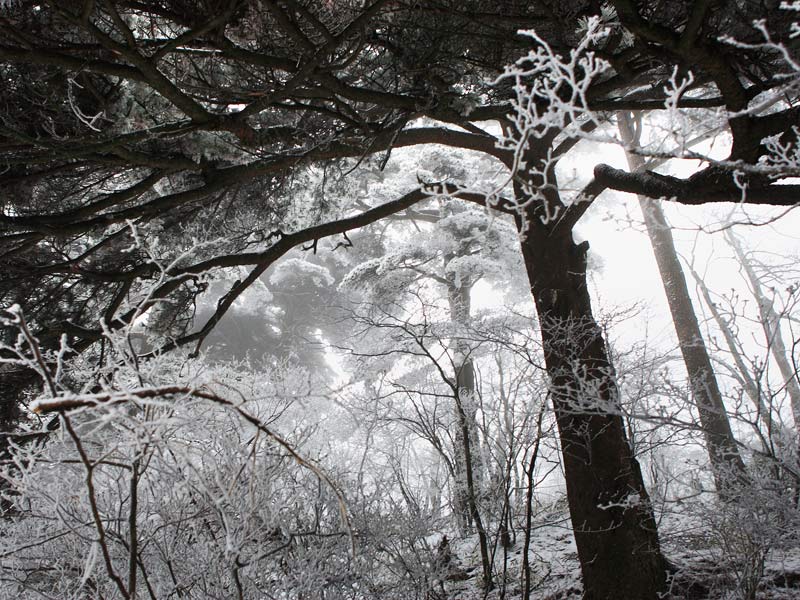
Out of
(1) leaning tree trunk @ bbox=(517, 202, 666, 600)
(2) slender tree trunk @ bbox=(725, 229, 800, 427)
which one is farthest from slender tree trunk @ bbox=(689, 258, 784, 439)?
(1) leaning tree trunk @ bbox=(517, 202, 666, 600)

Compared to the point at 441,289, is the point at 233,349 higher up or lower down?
higher up

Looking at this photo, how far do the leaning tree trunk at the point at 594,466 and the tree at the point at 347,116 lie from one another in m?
0.01

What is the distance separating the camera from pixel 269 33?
330cm

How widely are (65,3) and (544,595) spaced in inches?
185

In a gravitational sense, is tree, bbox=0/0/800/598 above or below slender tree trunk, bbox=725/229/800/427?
above

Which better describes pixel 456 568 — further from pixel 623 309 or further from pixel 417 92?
pixel 417 92

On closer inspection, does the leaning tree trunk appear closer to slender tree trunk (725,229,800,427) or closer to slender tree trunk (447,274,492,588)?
slender tree trunk (447,274,492,588)

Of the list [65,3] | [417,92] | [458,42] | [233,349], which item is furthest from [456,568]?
[233,349]

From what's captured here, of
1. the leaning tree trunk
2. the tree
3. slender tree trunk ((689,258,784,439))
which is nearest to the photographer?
the tree

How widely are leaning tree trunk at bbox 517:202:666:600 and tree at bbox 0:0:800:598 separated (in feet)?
0.04

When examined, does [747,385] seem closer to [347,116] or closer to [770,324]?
[770,324]

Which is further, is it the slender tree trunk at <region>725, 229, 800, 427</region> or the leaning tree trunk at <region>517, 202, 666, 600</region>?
the leaning tree trunk at <region>517, 202, 666, 600</region>

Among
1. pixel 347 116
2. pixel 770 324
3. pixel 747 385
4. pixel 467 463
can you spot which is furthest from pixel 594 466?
pixel 347 116

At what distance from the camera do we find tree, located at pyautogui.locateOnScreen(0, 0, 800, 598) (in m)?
2.68
